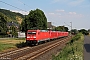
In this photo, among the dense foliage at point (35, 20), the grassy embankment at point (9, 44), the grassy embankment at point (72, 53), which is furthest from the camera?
the dense foliage at point (35, 20)

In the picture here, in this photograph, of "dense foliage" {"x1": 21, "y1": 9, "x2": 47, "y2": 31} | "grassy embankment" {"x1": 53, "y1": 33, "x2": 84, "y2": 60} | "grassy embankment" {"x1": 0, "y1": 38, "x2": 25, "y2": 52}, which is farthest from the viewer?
"dense foliage" {"x1": 21, "y1": 9, "x2": 47, "y2": 31}

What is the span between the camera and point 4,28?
285 ft

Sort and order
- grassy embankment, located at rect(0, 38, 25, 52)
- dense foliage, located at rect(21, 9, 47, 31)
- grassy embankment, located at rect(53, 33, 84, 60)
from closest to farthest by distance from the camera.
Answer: grassy embankment, located at rect(53, 33, 84, 60)
grassy embankment, located at rect(0, 38, 25, 52)
dense foliage, located at rect(21, 9, 47, 31)

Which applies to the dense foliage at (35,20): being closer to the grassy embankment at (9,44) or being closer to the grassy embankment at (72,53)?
the grassy embankment at (9,44)

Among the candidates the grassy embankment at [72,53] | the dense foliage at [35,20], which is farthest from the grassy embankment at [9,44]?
the dense foliage at [35,20]

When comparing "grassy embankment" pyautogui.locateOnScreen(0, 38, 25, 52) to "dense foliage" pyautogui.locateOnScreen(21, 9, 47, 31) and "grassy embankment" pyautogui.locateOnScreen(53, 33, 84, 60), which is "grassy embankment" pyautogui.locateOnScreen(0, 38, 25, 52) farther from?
"dense foliage" pyautogui.locateOnScreen(21, 9, 47, 31)

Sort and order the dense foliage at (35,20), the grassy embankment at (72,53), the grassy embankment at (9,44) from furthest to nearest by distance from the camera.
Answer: the dense foliage at (35,20) → the grassy embankment at (9,44) → the grassy embankment at (72,53)

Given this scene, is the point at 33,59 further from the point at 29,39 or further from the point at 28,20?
the point at 28,20

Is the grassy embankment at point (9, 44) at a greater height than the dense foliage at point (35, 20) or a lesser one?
lesser

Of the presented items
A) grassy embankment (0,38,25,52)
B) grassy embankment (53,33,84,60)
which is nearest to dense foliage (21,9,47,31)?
grassy embankment (0,38,25,52)

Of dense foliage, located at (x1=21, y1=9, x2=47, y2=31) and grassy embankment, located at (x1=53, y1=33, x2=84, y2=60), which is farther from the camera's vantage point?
dense foliage, located at (x1=21, y1=9, x2=47, y2=31)

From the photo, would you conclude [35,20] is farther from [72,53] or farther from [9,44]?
[72,53]

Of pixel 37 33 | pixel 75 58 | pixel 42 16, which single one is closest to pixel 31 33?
pixel 37 33

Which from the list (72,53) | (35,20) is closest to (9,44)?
(72,53)
